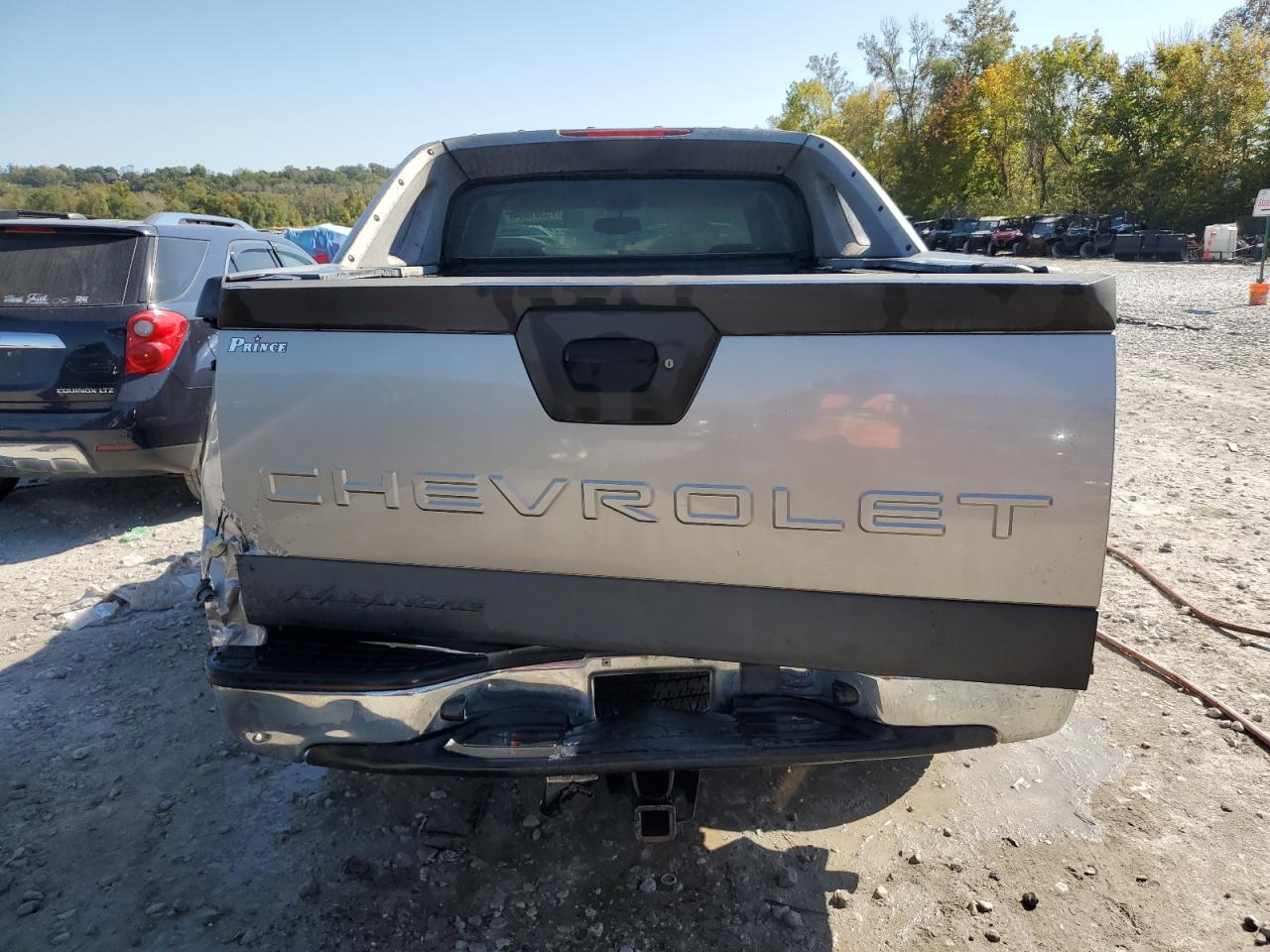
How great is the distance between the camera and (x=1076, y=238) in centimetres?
3419

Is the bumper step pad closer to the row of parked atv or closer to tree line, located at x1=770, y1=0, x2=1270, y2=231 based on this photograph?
the row of parked atv

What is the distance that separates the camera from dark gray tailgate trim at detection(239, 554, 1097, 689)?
5.94ft

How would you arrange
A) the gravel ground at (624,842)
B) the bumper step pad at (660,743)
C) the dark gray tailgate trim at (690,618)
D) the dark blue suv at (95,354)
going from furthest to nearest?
the dark blue suv at (95,354)
the gravel ground at (624,842)
the bumper step pad at (660,743)
the dark gray tailgate trim at (690,618)

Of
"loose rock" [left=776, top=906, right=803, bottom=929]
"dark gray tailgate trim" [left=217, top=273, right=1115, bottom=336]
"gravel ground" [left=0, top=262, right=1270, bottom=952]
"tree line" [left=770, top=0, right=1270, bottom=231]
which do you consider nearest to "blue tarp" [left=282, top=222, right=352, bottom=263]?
"gravel ground" [left=0, top=262, right=1270, bottom=952]

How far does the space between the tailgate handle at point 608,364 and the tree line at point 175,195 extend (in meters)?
43.5

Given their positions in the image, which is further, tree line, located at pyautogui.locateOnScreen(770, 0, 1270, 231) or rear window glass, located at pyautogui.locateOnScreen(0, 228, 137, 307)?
tree line, located at pyautogui.locateOnScreen(770, 0, 1270, 231)

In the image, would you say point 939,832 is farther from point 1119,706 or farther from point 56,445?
point 56,445

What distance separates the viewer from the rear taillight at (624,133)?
333cm

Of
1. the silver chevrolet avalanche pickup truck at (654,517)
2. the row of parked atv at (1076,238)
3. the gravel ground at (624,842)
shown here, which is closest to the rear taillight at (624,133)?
the silver chevrolet avalanche pickup truck at (654,517)

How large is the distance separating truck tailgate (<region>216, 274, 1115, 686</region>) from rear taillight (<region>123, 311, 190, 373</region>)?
3.75 m

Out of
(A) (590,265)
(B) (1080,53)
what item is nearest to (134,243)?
(A) (590,265)

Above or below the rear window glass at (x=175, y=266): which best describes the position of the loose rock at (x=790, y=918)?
below

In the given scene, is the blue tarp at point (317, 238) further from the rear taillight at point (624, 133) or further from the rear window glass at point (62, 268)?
the rear taillight at point (624, 133)

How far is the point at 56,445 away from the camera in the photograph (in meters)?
5.01
